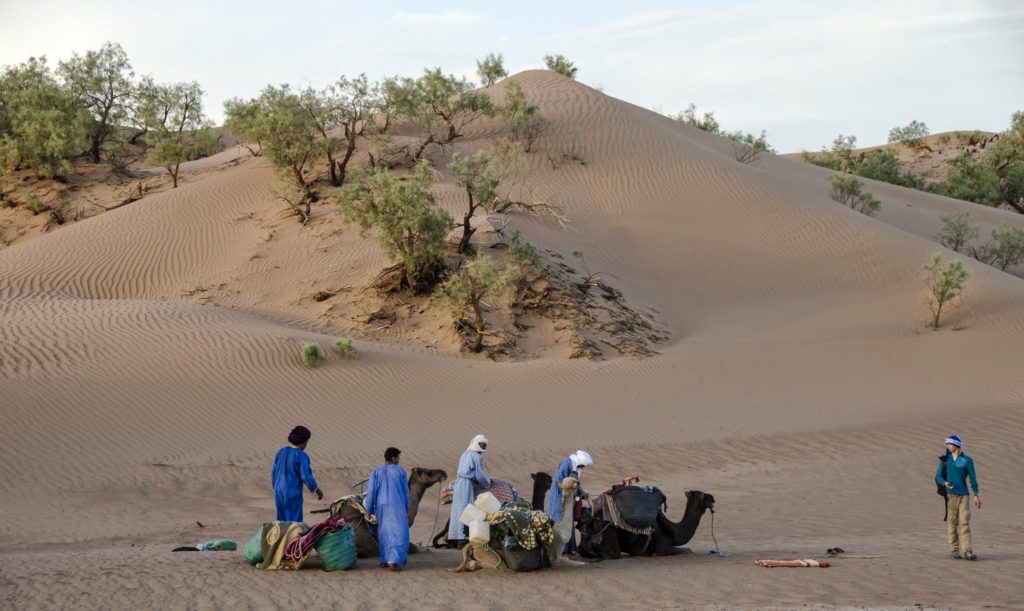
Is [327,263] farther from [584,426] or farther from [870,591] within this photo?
[870,591]

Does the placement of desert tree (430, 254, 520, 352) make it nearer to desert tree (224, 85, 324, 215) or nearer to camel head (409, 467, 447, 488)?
desert tree (224, 85, 324, 215)

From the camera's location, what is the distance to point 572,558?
966cm

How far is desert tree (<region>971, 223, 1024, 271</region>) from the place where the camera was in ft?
112

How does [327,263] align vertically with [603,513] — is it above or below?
above

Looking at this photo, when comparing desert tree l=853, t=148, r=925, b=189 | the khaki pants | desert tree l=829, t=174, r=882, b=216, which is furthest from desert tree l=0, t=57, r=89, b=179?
desert tree l=853, t=148, r=925, b=189

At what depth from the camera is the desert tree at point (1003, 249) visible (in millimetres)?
34188

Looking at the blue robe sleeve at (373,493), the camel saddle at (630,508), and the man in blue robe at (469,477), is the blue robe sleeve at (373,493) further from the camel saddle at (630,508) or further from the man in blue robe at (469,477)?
the camel saddle at (630,508)

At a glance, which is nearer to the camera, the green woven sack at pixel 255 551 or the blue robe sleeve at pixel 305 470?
the green woven sack at pixel 255 551

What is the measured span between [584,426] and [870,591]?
9829 mm

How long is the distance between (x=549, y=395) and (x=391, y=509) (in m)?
10.1

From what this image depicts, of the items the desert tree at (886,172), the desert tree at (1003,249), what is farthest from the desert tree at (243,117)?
the desert tree at (886,172)

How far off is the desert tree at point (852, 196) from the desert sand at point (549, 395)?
398 centimetres

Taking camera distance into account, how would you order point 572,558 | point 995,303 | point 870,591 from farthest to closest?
point 995,303
point 572,558
point 870,591

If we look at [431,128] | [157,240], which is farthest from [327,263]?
[431,128]
